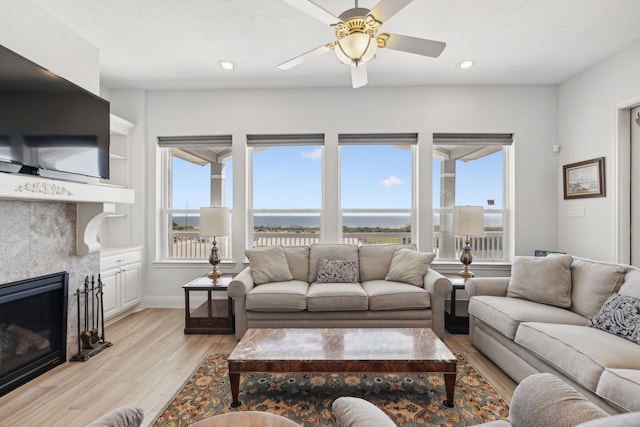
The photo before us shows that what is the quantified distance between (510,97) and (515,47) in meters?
1.06

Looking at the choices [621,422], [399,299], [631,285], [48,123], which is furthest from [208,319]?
[631,285]

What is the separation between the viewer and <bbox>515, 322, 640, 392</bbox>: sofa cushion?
168 cm

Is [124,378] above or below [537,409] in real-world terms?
below

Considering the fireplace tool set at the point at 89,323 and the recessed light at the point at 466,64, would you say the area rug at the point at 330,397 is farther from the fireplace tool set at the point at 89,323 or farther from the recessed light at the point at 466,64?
the recessed light at the point at 466,64

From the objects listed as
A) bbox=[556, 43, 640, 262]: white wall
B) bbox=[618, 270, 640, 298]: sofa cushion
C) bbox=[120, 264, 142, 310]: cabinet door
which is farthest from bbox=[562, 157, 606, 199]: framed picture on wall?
bbox=[120, 264, 142, 310]: cabinet door

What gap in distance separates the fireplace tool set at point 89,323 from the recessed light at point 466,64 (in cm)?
423

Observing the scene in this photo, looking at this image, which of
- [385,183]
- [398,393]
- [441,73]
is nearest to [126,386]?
[398,393]

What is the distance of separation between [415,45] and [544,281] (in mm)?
2175

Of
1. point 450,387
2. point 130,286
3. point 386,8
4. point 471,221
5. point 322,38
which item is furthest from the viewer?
point 130,286

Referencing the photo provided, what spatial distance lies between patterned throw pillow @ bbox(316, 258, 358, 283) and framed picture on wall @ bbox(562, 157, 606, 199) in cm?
267

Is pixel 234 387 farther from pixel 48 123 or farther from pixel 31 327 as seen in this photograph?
pixel 48 123

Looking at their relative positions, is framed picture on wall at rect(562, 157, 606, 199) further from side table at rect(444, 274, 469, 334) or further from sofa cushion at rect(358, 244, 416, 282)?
sofa cushion at rect(358, 244, 416, 282)

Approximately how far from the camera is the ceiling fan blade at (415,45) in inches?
78.4

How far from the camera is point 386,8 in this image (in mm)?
1746
